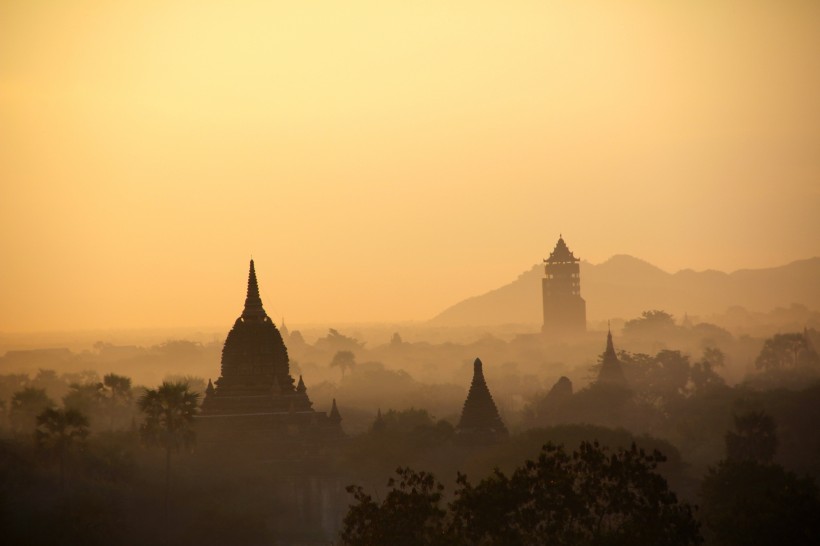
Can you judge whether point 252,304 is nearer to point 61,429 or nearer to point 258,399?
point 258,399

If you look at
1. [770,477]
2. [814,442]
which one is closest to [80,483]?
[770,477]

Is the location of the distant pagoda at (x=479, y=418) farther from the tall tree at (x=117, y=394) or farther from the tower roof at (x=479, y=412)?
the tall tree at (x=117, y=394)

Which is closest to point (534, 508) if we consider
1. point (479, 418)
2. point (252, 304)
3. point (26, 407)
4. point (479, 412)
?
point (479, 418)

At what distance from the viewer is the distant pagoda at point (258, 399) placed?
163 m

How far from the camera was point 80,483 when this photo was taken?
128000mm

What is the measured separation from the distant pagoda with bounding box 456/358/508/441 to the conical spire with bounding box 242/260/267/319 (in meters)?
21.9

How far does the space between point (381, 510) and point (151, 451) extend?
60.9 m

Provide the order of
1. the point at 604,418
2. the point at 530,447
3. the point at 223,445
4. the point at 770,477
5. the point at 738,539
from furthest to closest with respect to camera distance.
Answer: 1. the point at 604,418
2. the point at 223,445
3. the point at 530,447
4. the point at 770,477
5. the point at 738,539

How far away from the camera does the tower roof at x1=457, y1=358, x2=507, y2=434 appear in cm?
15325

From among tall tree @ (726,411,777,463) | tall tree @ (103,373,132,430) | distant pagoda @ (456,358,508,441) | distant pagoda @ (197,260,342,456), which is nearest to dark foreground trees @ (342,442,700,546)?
tall tree @ (726,411,777,463)

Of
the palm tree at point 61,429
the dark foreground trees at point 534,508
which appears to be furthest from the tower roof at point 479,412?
the dark foreground trees at point 534,508

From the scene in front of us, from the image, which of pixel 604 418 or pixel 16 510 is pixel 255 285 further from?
pixel 16 510

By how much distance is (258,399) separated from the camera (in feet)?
542

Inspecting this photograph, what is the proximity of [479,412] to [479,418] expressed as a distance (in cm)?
54
